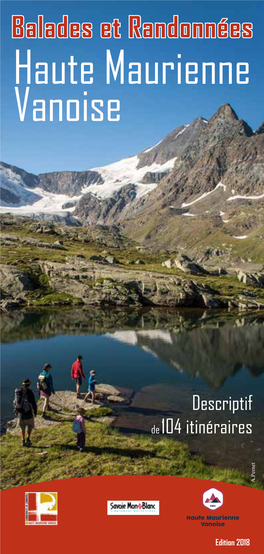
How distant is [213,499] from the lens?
1338 centimetres

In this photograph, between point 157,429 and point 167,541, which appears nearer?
point 167,541

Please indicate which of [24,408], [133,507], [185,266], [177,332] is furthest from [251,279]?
[133,507]

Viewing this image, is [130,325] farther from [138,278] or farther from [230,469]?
[230,469]

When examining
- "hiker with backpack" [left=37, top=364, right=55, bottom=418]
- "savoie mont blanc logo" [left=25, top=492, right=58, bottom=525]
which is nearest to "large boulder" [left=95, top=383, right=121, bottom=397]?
"hiker with backpack" [left=37, top=364, right=55, bottom=418]

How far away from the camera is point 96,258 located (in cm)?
12938

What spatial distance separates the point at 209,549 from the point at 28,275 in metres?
92.6

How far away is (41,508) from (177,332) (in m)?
50.2

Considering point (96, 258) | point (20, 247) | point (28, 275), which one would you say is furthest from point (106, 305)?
point (20, 247)

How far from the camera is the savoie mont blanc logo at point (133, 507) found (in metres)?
12.6

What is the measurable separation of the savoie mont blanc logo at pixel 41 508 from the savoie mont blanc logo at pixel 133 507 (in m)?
1.89

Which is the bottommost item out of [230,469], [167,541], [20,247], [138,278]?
[230,469]

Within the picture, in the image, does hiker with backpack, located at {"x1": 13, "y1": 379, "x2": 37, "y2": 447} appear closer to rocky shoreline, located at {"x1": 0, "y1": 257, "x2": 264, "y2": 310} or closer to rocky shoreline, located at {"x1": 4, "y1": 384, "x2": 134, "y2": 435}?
rocky shoreline, located at {"x1": 4, "y1": 384, "x2": 134, "y2": 435}

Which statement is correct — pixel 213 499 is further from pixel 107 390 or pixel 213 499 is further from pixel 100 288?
pixel 100 288

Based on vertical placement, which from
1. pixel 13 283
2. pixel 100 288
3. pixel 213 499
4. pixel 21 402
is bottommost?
pixel 213 499
